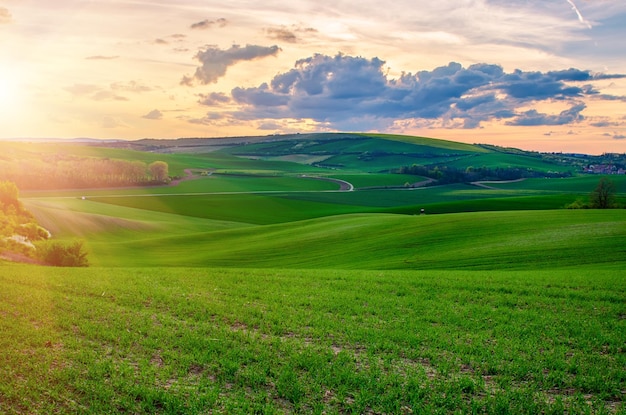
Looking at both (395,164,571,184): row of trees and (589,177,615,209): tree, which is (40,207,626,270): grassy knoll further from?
(395,164,571,184): row of trees

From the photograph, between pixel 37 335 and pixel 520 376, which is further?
pixel 37 335

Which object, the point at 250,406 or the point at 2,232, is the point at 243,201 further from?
the point at 250,406

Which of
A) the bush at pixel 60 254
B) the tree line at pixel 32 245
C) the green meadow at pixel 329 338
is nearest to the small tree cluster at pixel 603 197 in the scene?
the green meadow at pixel 329 338

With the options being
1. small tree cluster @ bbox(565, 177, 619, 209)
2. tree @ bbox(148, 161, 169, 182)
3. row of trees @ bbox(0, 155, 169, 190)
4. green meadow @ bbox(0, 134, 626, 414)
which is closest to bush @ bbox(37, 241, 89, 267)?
green meadow @ bbox(0, 134, 626, 414)

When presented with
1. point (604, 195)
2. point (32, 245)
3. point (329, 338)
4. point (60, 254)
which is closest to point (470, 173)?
point (604, 195)

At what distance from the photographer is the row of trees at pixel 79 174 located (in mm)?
106812

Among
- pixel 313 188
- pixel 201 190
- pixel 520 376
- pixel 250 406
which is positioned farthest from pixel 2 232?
pixel 313 188

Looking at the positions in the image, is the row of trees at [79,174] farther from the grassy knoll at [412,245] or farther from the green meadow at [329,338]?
the green meadow at [329,338]

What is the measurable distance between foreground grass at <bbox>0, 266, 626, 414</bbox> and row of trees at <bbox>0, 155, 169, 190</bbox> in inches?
4011

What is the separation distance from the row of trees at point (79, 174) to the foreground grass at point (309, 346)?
10189 cm

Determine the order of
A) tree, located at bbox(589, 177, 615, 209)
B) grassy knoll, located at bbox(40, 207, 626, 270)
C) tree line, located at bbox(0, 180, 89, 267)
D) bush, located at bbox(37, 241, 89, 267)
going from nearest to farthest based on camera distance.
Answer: grassy knoll, located at bbox(40, 207, 626, 270) → bush, located at bbox(37, 241, 89, 267) → tree line, located at bbox(0, 180, 89, 267) → tree, located at bbox(589, 177, 615, 209)

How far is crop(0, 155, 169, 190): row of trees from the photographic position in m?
107

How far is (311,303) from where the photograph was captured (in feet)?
56.1

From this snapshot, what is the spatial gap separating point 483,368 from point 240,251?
116ft
